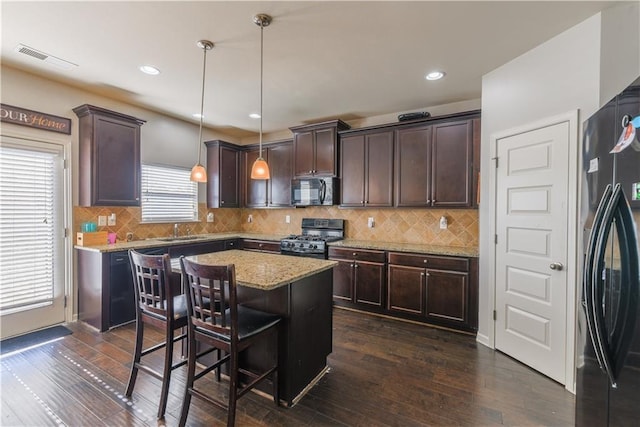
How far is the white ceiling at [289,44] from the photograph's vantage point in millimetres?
2072

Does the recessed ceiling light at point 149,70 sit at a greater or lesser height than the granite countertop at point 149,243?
greater

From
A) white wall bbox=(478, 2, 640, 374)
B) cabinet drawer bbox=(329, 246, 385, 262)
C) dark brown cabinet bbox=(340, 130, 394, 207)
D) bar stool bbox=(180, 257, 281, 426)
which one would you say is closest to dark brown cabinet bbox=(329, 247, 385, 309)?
cabinet drawer bbox=(329, 246, 385, 262)

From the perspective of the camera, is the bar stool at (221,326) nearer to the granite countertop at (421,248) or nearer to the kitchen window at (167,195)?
the granite countertop at (421,248)

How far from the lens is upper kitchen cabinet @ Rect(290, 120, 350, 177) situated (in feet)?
14.0

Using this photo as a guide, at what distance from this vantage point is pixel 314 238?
4324mm

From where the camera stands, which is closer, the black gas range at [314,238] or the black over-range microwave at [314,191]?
the black gas range at [314,238]

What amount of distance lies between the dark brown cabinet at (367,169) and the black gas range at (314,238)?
0.54 meters

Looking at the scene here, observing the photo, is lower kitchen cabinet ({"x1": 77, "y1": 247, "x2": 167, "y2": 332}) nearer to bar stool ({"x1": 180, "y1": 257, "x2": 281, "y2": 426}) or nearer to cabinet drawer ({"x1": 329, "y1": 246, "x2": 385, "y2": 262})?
bar stool ({"x1": 180, "y1": 257, "x2": 281, "y2": 426})

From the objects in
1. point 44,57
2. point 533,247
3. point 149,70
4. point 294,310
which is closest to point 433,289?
point 533,247

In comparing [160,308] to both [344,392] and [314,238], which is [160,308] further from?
[314,238]

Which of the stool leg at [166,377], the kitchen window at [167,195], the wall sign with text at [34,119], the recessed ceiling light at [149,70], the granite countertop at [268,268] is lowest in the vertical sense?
the stool leg at [166,377]

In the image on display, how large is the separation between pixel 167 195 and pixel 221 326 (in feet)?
11.4

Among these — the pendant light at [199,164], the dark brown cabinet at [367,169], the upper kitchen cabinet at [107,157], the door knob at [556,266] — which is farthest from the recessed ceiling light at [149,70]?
the door knob at [556,266]

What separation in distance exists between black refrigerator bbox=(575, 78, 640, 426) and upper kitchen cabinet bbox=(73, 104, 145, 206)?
4428 millimetres
